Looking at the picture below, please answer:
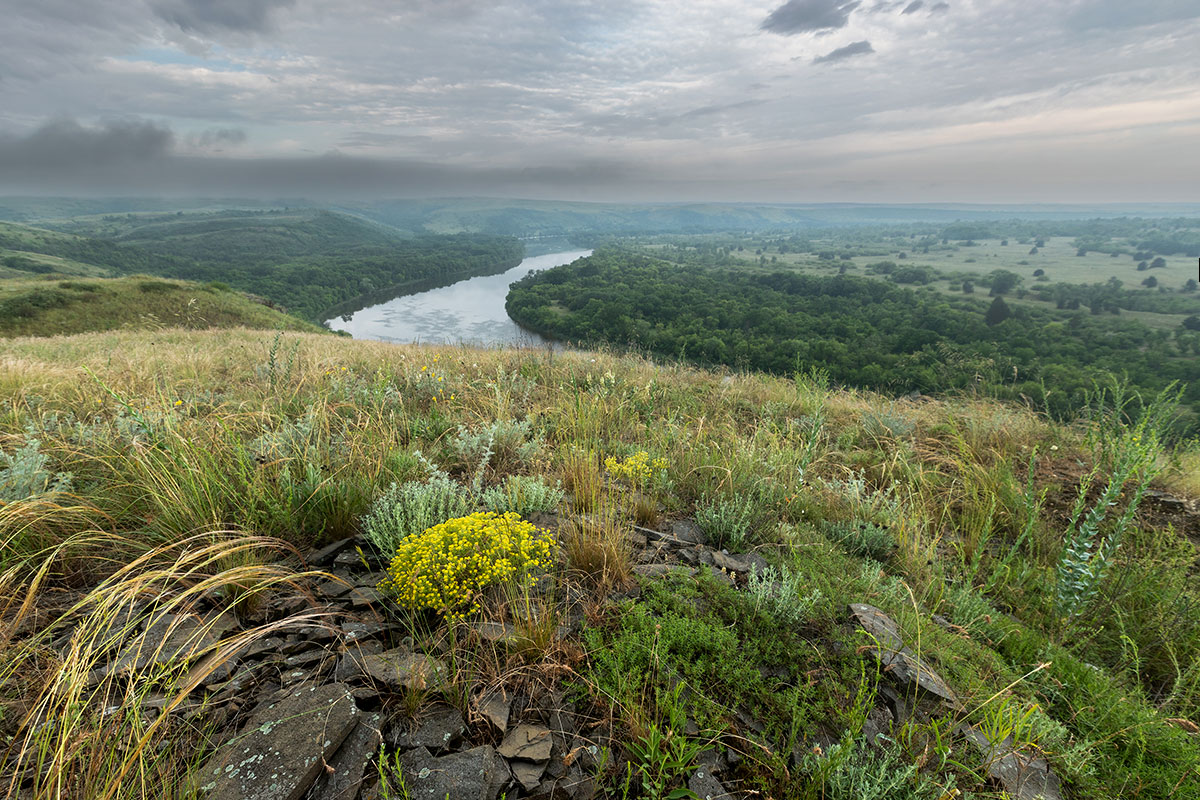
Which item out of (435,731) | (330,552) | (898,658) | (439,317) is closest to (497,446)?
(330,552)

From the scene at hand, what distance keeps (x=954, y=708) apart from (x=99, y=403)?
6599mm

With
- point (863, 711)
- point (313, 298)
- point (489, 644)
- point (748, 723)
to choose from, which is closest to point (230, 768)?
point (489, 644)

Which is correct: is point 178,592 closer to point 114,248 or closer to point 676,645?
point 676,645

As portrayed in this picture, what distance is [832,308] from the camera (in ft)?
190

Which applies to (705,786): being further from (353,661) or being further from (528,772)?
(353,661)

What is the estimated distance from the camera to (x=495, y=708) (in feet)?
6.13

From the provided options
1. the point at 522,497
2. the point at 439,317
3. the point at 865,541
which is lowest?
the point at 439,317

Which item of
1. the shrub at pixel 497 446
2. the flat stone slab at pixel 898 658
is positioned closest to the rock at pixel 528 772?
the flat stone slab at pixel 898 658

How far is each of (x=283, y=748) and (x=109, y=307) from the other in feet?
211

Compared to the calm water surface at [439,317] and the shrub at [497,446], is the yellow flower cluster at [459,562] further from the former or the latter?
the calm water surface at [439,317]

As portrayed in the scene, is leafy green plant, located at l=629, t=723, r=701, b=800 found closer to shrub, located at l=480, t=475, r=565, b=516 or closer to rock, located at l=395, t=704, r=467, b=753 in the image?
rock, located at l=395, t=704, r=467, b=753

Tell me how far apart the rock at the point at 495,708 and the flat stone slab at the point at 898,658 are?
1.49 meters

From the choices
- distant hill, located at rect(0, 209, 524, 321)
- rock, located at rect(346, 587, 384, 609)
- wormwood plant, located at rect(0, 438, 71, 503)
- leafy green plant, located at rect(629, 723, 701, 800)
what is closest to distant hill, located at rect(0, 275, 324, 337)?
distant hill, located at rect(0, 209, 524, 321)

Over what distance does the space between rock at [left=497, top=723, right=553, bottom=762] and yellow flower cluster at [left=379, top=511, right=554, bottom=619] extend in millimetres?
500
